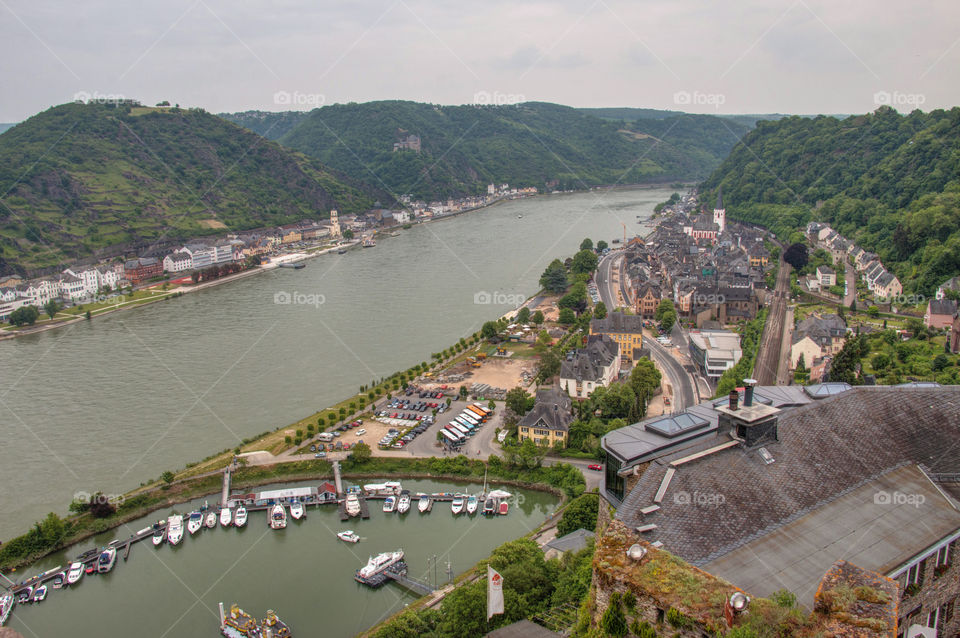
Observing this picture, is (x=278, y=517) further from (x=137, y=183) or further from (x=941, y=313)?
(x=137, y=183)

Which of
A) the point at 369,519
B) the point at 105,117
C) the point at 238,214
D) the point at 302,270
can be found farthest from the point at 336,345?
the point at 105,117

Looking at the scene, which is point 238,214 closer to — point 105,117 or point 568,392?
point 105,117

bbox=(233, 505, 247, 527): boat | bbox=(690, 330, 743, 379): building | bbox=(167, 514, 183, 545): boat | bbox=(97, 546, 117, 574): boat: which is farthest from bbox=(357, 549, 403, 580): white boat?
bbox=(690, 330, 743, 379): building

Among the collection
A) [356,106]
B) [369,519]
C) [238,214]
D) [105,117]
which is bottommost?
[369,519]

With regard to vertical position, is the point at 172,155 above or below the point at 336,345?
above

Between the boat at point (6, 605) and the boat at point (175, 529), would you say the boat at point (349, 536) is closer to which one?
the boat at point (175, 529)

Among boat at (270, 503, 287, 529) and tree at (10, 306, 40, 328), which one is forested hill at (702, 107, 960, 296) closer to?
boat at (270, 503, 287, 529)
